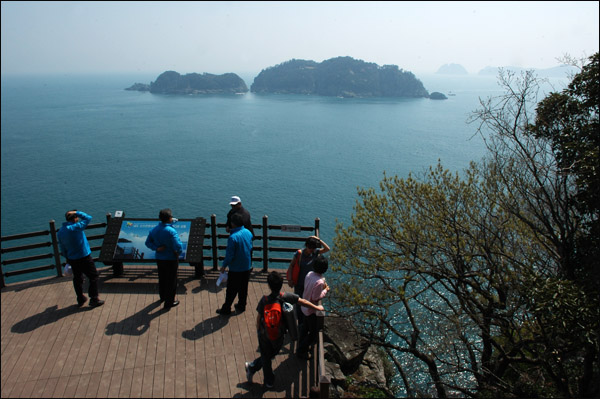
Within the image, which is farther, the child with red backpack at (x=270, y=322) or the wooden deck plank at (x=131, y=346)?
the wooden deck plank at (x=131, y=346)

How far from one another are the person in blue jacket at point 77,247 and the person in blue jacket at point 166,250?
1.29 metres

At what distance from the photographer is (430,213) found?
14.8m

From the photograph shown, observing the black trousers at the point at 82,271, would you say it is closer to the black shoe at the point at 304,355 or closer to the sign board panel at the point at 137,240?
the sign board panel at the point at 137,240

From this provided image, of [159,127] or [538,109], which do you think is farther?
[159,127]

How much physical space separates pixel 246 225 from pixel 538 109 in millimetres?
10019

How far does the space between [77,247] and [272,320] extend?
4.77 m

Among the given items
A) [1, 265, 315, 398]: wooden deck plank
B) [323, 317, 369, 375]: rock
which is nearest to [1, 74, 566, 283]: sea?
[323, 317, 369, 375]: rock

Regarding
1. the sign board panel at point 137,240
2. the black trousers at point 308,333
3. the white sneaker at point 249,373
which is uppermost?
the sign board panel at point 137,240

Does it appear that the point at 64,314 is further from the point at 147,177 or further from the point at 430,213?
the point at 147,177

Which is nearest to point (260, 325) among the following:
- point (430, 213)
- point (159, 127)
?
point (430, 213)

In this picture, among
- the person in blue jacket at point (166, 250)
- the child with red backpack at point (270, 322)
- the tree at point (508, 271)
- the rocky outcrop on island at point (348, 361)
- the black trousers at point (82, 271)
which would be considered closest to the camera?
the child with red backpack at point (270, 322)

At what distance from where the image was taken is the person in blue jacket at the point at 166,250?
8.28 meters

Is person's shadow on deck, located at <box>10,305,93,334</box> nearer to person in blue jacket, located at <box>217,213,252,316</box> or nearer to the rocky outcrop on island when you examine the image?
person in blue jacket, located at <box>217,213,252,316</box>

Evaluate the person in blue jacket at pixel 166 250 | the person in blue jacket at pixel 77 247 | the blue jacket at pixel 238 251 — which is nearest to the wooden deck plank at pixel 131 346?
the person in blue jacket at pixel 166 250
